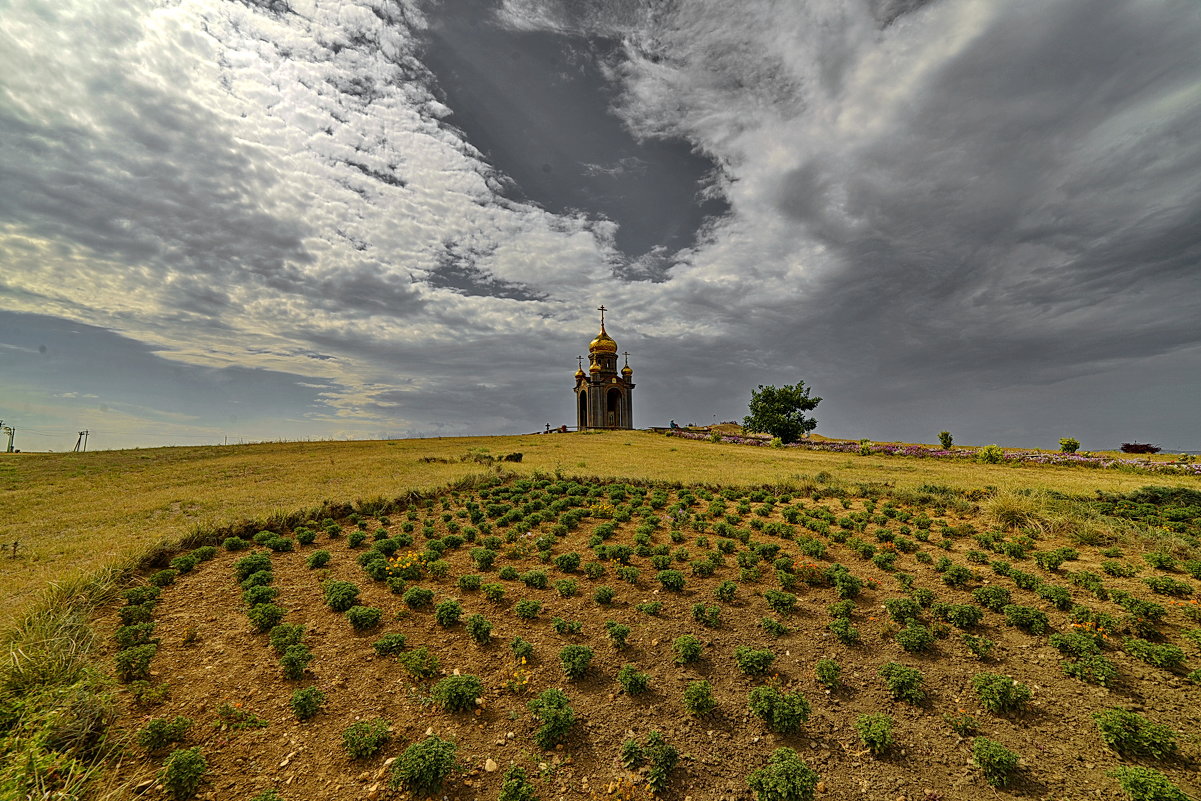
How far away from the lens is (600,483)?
23.4m

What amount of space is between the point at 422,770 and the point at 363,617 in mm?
4509

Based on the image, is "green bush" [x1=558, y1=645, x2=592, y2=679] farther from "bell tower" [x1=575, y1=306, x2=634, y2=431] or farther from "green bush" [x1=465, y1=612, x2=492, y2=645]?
"bell tower" [x1=575, y1=306, x2=634, y2=431]

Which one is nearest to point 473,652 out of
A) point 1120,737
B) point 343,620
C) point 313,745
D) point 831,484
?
point 313,745

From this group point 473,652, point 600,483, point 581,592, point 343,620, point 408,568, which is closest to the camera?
point 473,652

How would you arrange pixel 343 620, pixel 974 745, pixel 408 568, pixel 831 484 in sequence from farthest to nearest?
pixel 831 484 → pixel 408 568 → pixel 343 620 → pixel 974 745

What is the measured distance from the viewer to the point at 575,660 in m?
8.09

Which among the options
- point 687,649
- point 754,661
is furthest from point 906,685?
point 687,649

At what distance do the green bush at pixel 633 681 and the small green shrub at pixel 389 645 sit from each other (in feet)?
14.9

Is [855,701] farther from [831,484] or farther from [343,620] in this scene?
[831,484]

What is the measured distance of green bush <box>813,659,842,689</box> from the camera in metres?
7.95

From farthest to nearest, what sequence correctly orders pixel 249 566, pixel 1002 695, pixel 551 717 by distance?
1. pixel 249 566
2. pixel 1002 695
3. pixel 551 717

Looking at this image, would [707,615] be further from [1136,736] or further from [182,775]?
[182,775]

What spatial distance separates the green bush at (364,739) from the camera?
6.46 meters

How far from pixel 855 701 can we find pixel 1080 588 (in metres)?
7.75
